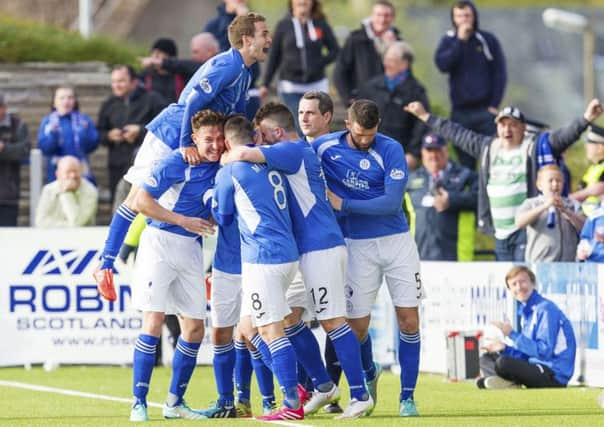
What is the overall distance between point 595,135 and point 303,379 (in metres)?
5.22

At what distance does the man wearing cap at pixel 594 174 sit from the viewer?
17.3 meters

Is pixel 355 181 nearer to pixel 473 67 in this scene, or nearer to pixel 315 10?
pixel 473 67

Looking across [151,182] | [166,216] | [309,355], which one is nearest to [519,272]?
[309,355]

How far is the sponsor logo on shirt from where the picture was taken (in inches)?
515

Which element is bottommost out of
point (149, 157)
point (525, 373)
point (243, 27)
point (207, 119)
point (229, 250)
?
point (525, 373)

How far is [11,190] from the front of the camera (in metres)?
20.0

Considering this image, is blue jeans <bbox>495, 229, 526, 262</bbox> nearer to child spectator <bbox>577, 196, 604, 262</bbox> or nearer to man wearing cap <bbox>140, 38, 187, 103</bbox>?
child spectator <bbox>577, 196, 604, 262</bbox>

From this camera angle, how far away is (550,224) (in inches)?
661

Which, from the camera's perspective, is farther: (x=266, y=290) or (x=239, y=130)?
(x=239, y=130)

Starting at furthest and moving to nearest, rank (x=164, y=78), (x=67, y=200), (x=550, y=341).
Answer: (x=164, y=78) → (x=67, y=200) → (x=550, y=341)

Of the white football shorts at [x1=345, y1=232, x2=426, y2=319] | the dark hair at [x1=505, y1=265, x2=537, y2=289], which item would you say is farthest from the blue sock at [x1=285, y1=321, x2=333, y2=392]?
the dark hair at [x1=505, y1=265, x2=537, y2=289]

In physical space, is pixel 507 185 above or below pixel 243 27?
below

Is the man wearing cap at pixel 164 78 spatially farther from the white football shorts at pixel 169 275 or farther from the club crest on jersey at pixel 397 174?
the club crest on jersey at pixel 397 174

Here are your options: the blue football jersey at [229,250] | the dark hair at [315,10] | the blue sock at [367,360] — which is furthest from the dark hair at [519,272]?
the dark hair at [315,10]
